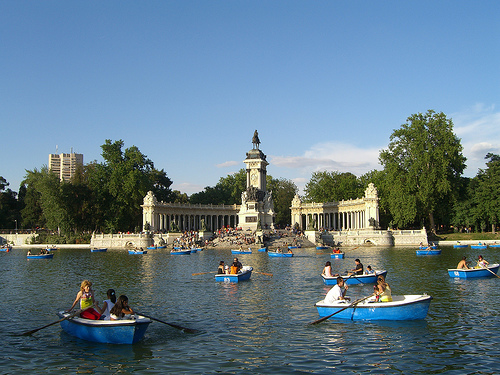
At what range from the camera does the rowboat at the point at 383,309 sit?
18.0 metres

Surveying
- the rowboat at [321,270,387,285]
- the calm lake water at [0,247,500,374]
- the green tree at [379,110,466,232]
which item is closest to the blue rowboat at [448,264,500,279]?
the calm lake water at [0,247,500,374]

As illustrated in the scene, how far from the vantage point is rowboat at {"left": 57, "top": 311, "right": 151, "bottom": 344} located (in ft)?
50.4

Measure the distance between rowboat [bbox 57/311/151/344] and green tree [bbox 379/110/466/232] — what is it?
2411 inches

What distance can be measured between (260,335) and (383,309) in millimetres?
4817

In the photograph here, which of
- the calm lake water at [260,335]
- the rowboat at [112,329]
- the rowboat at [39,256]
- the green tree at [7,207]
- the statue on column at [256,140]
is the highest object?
the statue on column at [256,140]

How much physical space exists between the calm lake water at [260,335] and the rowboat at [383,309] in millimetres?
344

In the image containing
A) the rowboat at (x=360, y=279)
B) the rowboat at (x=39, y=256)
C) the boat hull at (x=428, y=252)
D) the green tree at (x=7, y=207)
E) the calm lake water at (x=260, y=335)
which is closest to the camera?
the calm lake water at (x=260, y=335)

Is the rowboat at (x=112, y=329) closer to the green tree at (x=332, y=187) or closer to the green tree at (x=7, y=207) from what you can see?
the green tree at (x=332, y=187)

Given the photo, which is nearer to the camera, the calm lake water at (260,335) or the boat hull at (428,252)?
the calm lake water at (260,335)

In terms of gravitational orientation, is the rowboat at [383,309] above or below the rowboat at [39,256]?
below

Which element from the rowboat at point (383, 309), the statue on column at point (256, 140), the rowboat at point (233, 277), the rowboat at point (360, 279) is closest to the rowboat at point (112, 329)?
the rowboat at point (383, 309)

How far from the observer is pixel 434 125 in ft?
244

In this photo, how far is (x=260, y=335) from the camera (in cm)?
1691

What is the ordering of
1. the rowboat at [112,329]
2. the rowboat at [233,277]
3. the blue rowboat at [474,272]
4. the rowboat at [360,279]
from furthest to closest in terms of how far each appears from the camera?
1. the rowboat at [233,277]
2. the blue rowboat at [474,272]
3. the rowboat at [360,279]
4. the rowboat at [112,329]
